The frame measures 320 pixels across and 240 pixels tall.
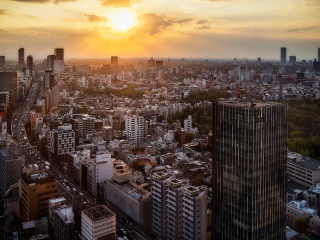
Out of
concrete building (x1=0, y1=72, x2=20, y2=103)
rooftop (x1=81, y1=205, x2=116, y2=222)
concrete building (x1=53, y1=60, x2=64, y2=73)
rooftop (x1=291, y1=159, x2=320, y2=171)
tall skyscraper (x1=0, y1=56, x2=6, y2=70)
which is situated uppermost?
concrete building (x1=53, y1=60, x2=64, y2=73)

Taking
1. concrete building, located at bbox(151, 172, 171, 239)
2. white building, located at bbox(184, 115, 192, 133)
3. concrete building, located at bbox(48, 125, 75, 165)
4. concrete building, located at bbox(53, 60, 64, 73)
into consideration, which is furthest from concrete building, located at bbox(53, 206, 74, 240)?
concrete building, located at bbox(53, 60, 64, 73)

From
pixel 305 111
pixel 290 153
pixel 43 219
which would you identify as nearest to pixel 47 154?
pixel 43 219

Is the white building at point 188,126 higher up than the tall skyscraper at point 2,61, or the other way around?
the tall skyscraper at point 2,61

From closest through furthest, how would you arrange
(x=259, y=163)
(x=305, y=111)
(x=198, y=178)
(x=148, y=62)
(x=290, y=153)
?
(x=259, y=163) < (x=198, y=178) < (x=290, y=153) < (x=305, y=111) < (x=148, y=62)

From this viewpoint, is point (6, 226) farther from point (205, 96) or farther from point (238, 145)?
point (205, 96)

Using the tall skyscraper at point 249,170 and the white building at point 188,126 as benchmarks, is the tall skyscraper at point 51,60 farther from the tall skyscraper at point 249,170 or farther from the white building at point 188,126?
the tall skyscraper at point 249,170

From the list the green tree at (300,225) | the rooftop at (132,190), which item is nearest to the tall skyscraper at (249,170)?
the green tree at (300,225)

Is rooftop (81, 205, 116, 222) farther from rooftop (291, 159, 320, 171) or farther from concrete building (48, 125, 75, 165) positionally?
rooftop (291, 159, 320, 171)
